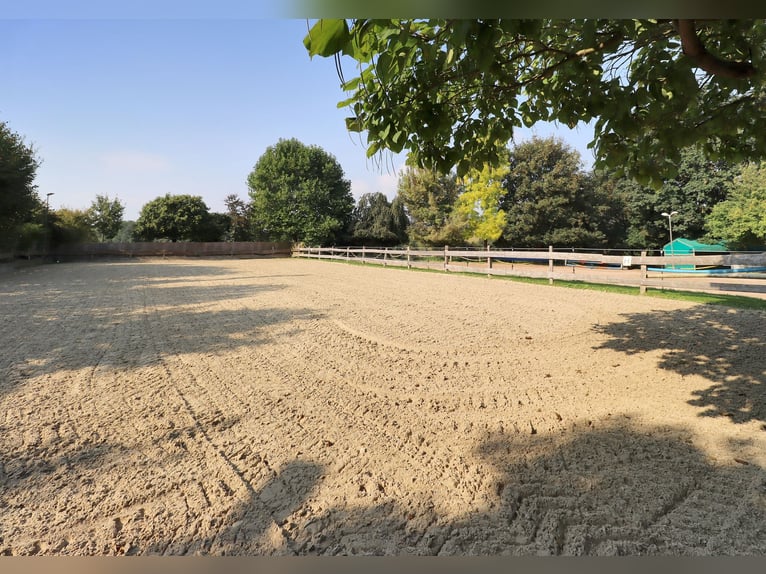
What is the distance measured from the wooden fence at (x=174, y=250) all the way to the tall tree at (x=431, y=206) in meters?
14.3

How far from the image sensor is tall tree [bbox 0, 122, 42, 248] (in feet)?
56.4

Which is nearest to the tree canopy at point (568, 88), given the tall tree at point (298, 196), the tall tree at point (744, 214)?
the tall tree at point (744, 214)

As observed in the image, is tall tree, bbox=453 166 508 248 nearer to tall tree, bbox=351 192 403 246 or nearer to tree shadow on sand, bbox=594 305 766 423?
tall tree, bbox=351 192 403 246

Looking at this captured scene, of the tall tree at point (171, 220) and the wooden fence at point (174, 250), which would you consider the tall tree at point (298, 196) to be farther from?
the tall tree at point (171, 220)

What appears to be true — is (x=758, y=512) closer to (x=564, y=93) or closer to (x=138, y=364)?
(x=564, y=93)

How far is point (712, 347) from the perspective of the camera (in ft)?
16.3

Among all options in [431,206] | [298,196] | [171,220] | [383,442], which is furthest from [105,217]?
[383,442]

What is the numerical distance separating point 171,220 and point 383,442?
48.5 m

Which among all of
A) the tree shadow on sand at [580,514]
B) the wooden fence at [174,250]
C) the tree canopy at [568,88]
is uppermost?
the tree canopy at [568,88]

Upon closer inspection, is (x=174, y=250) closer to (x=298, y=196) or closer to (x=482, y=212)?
(x=298, y=196)

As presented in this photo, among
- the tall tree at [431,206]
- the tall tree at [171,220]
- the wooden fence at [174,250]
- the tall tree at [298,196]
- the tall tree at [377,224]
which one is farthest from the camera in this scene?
the tall tree at [171,220]

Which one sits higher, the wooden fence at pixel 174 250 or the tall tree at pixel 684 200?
the tall tree at pixel 684 200

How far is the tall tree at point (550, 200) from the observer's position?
33062mm

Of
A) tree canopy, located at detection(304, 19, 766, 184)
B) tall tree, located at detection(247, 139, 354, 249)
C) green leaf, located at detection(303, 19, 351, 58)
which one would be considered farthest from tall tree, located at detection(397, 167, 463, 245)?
green leaf, located at detection(303, 19, 351, 58)
